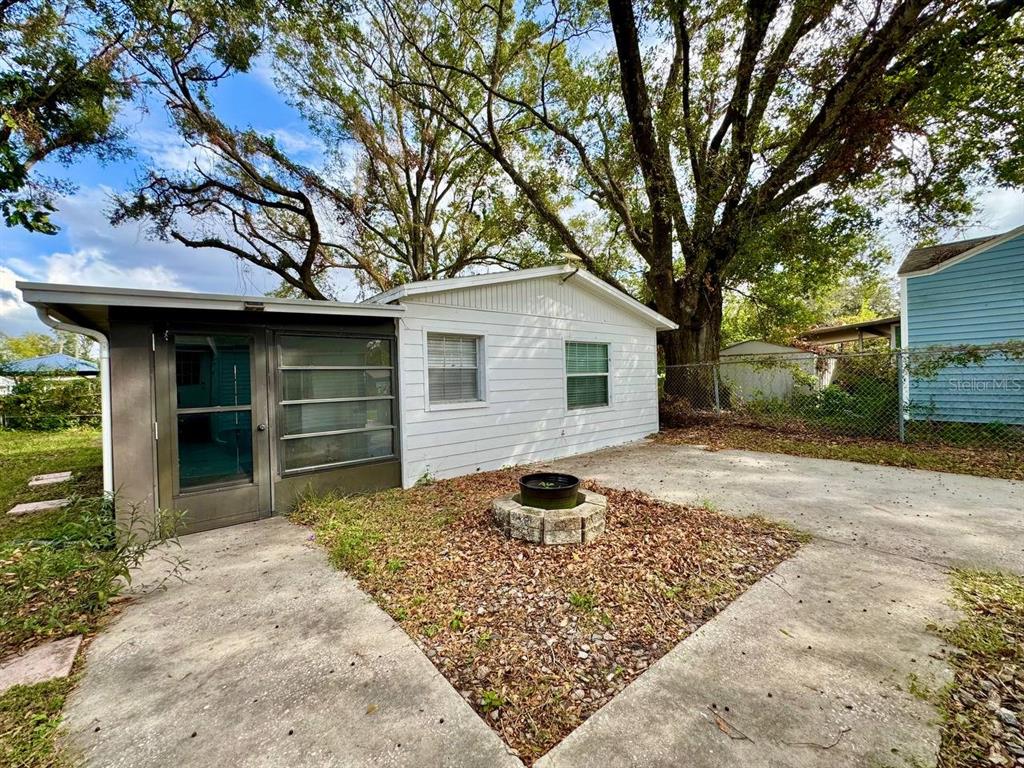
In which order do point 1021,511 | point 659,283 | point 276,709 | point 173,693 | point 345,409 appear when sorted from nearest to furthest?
point 276,709, point 173,693, point 1021,511, point 345,409, point 659,283

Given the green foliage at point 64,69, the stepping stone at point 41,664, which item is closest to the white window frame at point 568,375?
the stepping stone at point 41,664

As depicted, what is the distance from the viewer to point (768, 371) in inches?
477

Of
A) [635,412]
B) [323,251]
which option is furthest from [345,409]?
[323,251]

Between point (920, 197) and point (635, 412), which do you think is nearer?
point (920, 197)

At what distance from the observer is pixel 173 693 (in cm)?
184

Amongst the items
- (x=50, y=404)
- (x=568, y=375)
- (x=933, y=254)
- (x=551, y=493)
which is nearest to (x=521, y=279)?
(x=568, y=375)

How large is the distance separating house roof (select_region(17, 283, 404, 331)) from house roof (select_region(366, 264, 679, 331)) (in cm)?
74

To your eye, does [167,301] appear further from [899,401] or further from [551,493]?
[899,401]

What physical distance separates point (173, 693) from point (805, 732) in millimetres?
2709

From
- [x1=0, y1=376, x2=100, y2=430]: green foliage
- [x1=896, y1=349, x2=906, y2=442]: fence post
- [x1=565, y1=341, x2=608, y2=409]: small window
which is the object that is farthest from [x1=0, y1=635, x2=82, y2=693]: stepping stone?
[x1=0, y1=376, x2=100, y2=430]: green foliage

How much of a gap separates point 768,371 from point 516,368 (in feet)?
31.5

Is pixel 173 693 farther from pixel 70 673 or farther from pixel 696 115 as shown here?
pixel 696 115

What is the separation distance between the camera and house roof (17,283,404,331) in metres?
2.97

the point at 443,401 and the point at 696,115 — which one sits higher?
the point at 696,115
